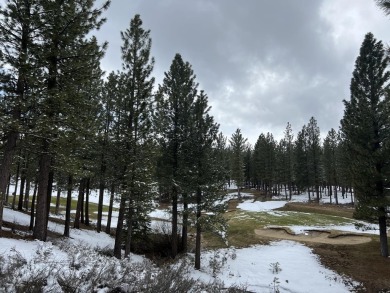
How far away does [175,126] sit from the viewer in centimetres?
2161

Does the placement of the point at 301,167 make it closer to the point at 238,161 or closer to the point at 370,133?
the point at 238,161

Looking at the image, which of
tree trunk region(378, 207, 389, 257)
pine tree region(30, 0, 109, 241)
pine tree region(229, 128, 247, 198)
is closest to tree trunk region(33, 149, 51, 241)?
pine tree region(30, 0, 109, 241)

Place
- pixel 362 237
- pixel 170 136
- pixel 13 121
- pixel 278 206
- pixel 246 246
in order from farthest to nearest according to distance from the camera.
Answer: pixel 278 206, pixel 362 237, pixel 246 246, pixel 170 136, pixel 13 121

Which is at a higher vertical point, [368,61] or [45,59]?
[368,61]

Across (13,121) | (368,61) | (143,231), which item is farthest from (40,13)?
(368,61)

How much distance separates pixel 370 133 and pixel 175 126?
1401 cm

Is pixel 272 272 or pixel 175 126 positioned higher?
pixel 175 126

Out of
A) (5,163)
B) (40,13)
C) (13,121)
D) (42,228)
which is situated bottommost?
(42,228)

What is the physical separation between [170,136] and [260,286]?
11579mm

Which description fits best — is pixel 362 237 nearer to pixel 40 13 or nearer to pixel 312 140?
pixel 40 13

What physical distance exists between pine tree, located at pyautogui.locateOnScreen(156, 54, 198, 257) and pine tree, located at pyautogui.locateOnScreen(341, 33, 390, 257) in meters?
12.3

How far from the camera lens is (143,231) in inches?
867

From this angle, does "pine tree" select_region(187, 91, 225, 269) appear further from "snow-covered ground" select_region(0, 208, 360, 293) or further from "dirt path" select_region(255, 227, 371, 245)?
"dirt path" select_region(255, 227, 371, 245)

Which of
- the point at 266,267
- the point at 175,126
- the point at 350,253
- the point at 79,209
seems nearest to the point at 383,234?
the point at 350,253
